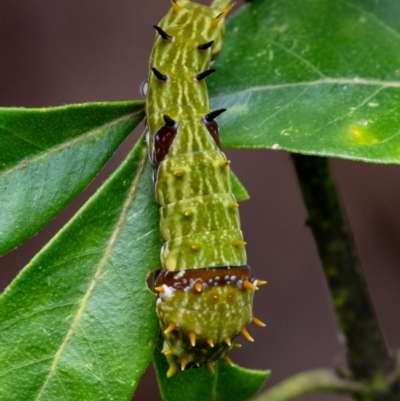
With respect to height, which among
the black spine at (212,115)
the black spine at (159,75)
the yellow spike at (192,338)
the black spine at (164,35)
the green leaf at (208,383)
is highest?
the black spine at (164,35)

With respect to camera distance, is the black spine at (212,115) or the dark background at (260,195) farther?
the dark background at (260,195)

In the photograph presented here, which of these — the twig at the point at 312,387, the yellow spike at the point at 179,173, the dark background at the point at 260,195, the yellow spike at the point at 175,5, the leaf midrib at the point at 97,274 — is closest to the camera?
the leaf midrib at the point at 97,274

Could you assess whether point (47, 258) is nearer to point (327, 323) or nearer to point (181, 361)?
point (181, 361)

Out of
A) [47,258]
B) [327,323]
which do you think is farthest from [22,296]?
[327,323]

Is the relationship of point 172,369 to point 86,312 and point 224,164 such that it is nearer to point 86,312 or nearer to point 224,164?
point 86,312

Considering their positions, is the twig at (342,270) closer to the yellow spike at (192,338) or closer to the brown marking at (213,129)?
the brown marking at (213,129)

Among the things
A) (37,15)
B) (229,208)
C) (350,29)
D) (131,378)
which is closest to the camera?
(131,378)

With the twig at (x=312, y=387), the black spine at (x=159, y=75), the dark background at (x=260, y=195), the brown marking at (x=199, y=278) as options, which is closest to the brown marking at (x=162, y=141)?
the black spine at (x=159, y=75)

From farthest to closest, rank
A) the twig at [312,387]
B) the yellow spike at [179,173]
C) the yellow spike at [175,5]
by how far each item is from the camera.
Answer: the twig at [312,387]
the yellow spike at [175,5]
the yellow spike at [179,173]
